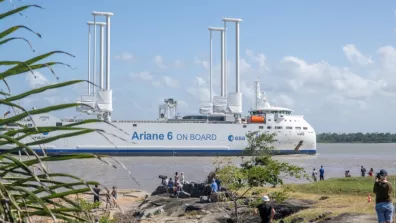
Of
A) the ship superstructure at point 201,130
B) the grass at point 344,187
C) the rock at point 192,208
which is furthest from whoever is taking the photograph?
the ship superstructure at point 201,130

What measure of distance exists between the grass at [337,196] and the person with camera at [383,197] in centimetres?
329

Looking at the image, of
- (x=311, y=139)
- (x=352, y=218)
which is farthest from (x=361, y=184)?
(x=311, y=139)

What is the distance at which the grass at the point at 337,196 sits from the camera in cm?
1285

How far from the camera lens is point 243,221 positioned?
13.1 m

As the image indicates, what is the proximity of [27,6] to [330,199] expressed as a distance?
1500 cm

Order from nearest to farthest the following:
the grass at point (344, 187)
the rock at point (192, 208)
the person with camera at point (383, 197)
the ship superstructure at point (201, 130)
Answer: the person with camera at point (383, 197)
the rock at point (192, 208)
the grass at point (344, 187)
the ship superstructure at point (201, 130)

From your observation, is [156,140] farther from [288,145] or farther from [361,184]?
[361,184]

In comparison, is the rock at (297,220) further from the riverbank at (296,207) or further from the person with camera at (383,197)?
the person with camera at (383,197)

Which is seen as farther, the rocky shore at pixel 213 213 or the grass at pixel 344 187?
the grass at pixel 344 187

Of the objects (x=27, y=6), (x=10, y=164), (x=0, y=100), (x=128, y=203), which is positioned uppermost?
(x=27, y=6)

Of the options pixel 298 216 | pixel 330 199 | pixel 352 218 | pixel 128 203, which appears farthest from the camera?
pixel 128 203

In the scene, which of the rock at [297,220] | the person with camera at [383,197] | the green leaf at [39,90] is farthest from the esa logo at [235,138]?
the green leaf at [39,90]

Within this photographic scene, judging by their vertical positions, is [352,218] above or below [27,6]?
below

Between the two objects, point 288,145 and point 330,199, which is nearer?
point 330,199
